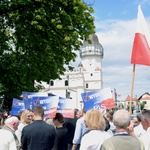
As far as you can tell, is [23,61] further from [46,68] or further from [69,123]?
[69,123]

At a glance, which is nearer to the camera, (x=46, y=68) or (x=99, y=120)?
(x=99, y=120)

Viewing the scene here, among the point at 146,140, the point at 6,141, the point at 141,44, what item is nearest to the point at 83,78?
the point at 141,44

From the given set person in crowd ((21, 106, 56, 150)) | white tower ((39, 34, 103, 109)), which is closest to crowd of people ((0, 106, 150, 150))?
person in crowd ((21, 106, 56, 150))

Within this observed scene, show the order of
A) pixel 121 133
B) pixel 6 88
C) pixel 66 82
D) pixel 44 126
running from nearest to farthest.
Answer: pixel 121 133, pixel 44 126, pixel 6 88, pixel 66 82

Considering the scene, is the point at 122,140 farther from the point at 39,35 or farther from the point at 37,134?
the point at 39,35

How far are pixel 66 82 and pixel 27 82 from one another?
8830cm

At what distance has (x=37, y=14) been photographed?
1752cm

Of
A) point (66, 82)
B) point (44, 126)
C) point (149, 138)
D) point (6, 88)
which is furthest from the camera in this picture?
point (66, 82)

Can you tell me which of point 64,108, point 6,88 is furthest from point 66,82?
point 64,108

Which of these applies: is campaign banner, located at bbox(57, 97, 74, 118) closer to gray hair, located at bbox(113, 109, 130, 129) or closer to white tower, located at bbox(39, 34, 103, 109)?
gray hair, located at bbox(113, 109, 130, 129)

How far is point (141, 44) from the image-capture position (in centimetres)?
815

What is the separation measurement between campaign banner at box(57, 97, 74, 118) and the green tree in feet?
28.4

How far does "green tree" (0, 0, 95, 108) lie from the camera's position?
17703mm

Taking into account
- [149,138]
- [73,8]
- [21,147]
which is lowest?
[21,147]
